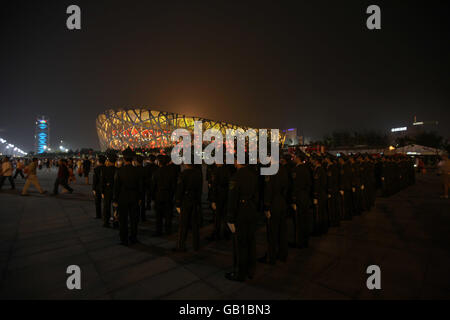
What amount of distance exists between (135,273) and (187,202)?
152 centimetres

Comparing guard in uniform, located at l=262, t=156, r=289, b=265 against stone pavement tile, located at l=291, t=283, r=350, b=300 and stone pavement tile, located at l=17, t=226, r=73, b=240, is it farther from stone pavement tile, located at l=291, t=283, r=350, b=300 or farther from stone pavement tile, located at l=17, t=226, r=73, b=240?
stone pavement tile, located at l=17, t=226, r=73, b=240

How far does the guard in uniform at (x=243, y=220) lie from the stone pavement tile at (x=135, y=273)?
1215 millimetres

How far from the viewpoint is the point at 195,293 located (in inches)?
123

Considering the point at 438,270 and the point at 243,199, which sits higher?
the point at 243,199

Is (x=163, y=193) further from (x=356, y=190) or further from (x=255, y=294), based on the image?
(x=356, y=190)

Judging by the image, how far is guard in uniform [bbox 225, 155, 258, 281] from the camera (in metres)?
3.44

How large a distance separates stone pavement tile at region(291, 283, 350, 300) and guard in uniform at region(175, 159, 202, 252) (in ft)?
7.44

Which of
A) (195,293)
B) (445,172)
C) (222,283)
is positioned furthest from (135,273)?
(445,172)

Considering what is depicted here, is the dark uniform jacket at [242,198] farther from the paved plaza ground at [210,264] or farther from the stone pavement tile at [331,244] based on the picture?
the stone pavement tile at [331,244]

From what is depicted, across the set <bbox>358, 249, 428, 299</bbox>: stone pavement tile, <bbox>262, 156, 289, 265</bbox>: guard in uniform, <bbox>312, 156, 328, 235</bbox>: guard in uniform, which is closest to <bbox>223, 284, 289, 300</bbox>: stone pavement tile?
<bbox>262, 156, 289, 265</bbox>: guard in uniform

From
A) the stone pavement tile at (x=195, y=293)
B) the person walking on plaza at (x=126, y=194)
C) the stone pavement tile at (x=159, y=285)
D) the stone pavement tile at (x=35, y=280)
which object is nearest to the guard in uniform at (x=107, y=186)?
the person walking on plaza at (x=126, y=194)

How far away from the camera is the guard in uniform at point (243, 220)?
11.3 feet

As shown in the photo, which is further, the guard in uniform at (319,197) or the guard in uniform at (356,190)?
the guard in uniform at (356,190)
